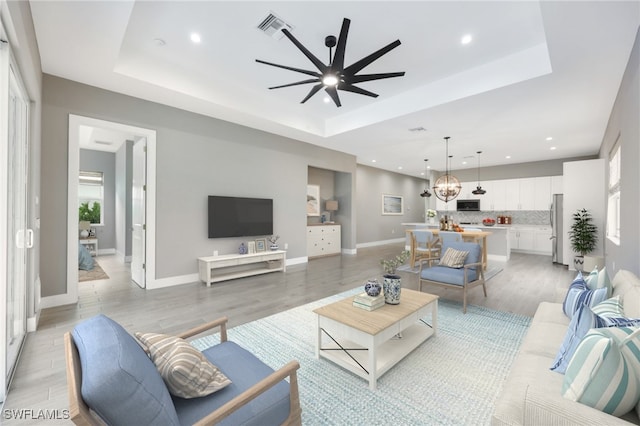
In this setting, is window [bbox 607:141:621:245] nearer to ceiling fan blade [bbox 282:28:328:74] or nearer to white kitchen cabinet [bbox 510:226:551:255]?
white kitchen cabinet [bbox 510:226:551:255]

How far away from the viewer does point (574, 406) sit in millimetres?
1081

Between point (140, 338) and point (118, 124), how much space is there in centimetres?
390

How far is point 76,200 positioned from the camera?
12.5ft

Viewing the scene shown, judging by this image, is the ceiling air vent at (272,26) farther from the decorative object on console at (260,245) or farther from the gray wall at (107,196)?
the gray wall at (107,196)

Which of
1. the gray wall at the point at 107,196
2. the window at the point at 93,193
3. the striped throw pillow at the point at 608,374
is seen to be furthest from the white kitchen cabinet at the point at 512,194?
the window at the point at 93,193

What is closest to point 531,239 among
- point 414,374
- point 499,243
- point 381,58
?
point 499,243

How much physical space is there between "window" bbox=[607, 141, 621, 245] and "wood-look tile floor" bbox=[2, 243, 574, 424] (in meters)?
1.13

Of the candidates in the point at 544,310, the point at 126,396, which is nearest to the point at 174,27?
the point at 126,396

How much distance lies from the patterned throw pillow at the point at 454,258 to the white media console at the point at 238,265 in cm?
306

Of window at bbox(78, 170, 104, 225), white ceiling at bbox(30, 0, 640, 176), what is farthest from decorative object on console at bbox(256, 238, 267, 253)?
window at bbox(78, 170, 104, 225)

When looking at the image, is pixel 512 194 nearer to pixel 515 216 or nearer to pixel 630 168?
pixel 515 216

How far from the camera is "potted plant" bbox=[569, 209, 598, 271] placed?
573 centimetres

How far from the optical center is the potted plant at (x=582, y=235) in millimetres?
5727

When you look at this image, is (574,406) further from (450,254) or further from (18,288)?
(18,288)
